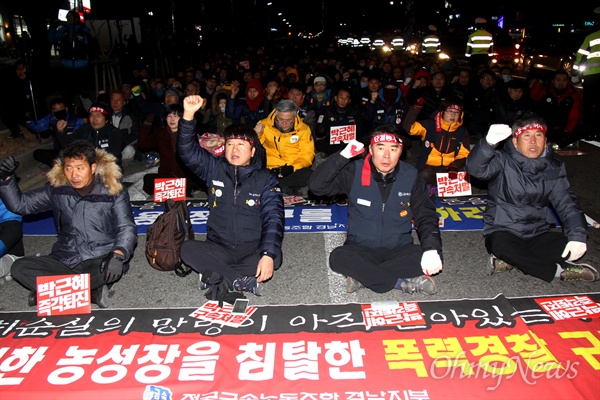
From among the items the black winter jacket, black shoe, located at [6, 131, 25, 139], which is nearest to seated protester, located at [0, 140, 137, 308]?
the black winter jacket

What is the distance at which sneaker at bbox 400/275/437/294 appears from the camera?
4059 mm

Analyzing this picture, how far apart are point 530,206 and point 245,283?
107 inches

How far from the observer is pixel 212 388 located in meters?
3.00

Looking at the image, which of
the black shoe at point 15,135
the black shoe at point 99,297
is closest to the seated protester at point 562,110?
the black shoe at point 99,297

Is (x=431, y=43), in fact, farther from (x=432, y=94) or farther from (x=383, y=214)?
(x=383, y=214)

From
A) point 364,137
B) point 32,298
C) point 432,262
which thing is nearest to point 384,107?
point 364,137

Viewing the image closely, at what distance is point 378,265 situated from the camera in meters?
4.07

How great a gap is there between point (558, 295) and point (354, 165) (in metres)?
2.07

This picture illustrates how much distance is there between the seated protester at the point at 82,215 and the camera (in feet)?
12.9

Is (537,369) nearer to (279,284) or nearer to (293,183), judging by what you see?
(279,284)

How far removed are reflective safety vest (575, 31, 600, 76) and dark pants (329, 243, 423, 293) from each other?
775 cm

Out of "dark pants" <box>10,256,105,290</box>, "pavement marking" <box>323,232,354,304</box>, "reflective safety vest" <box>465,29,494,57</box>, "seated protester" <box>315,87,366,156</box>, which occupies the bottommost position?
"pavement marking" <box>323,232,354,304</box>

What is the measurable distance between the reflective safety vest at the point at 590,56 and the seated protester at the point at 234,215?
827 centimetres

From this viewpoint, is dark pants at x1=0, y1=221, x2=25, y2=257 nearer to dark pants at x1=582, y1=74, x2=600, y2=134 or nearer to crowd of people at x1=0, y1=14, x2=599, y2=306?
crowd of people at x1=0, y1=14, x2=599, y2=306
